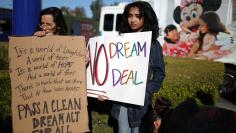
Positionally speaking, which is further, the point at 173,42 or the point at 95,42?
the point at 173,42

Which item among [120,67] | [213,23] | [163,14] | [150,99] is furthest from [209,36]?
[120,67]

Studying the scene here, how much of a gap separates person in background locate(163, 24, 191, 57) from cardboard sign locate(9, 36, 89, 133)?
703cm

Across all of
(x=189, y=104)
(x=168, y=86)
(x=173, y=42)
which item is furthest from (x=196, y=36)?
(x=189, y=104)

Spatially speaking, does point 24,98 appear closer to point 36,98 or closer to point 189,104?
point 36,98

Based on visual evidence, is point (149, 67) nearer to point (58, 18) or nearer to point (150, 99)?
point (150, 99)

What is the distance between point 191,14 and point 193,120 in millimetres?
7209

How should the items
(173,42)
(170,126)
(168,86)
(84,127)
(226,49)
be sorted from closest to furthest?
1. (170,126)
2. (84,127)
3. (168,86)
4. (226,49)
5. (173,42)

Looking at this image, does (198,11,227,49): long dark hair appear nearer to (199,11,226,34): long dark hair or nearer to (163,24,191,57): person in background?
(199,11,226,34): long dark hair

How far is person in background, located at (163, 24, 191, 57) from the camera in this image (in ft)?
33.1

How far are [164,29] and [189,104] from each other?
7.09m

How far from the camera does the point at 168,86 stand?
21.5 ft

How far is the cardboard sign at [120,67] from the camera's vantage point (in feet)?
10.9

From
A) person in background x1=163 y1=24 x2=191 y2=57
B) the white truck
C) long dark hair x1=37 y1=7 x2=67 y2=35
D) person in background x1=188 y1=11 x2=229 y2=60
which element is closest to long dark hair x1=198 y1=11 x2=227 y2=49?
person in background x1=188 y1=11 x2=229 y2=60

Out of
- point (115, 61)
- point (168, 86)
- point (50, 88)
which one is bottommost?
point (168, 86)
